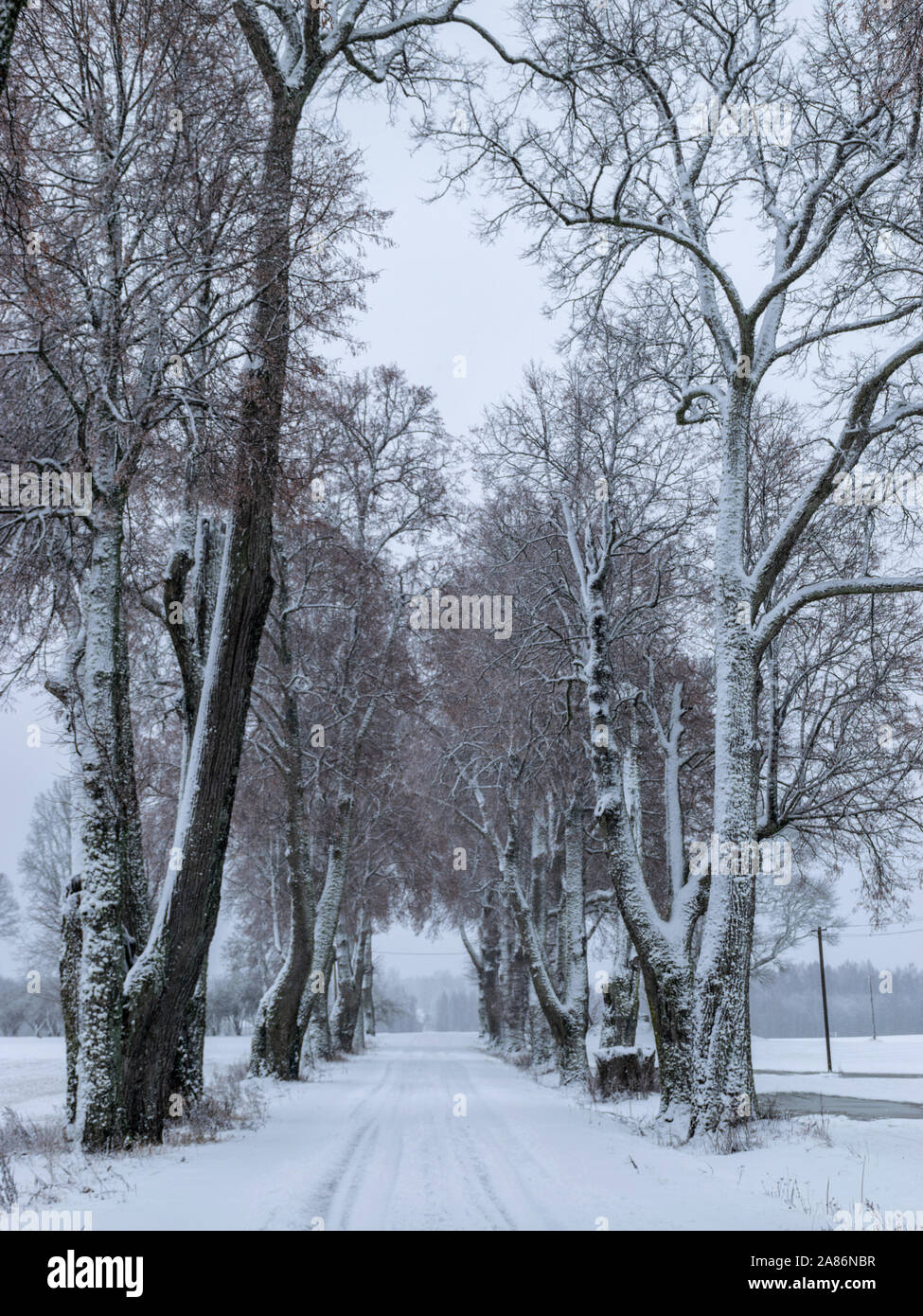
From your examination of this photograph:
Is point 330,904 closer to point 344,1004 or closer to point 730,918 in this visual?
point 730,918

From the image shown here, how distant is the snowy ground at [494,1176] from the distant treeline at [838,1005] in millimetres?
92759

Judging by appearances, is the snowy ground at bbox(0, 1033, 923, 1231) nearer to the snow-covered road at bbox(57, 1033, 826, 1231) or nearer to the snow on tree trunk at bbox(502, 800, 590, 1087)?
the snow-covered road at bbox(57, 1033, 826, 1231)

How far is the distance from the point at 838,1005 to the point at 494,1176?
135 meters

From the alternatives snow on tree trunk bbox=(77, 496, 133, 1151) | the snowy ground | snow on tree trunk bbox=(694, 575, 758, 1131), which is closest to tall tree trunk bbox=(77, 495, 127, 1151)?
snow on tree trunk bbox=(77, 496, 133, 1151)

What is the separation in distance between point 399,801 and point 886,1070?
1576cm

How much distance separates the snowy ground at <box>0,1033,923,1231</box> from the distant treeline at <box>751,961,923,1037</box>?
9276cm

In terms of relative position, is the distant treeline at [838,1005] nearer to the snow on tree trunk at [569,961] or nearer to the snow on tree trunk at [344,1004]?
the snow on tree trunk at [344,1004]

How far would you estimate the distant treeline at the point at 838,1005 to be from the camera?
103 m

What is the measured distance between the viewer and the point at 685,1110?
428 inches

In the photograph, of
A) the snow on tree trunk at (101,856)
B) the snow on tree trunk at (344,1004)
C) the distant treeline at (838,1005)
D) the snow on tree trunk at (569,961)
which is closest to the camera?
the snow on tree trunk at (101,856)

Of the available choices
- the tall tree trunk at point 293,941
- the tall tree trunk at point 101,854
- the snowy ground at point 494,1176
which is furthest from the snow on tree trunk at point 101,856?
the tall tree trunk at point 293,941

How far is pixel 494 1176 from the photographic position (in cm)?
753
